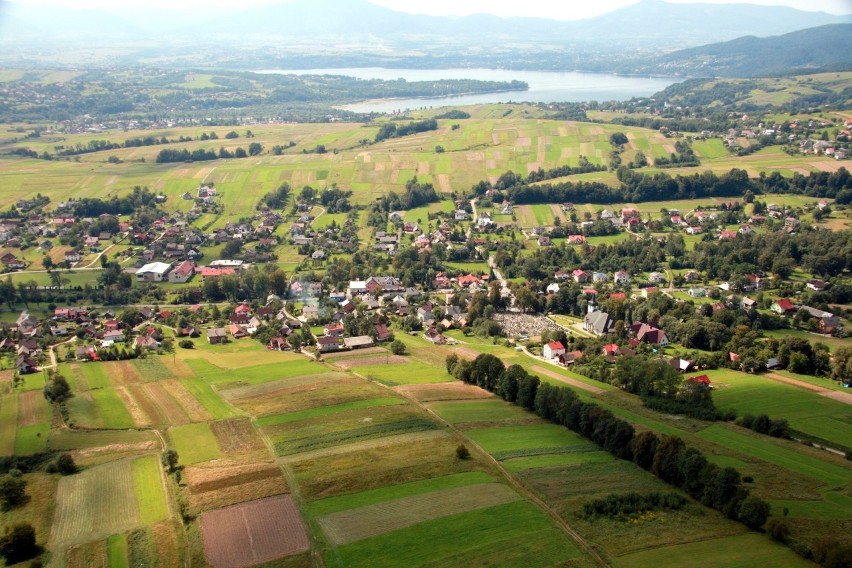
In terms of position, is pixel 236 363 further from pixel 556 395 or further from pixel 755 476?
pixel 755 476

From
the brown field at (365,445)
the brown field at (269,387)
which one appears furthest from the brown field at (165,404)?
the brown field at (365,445)

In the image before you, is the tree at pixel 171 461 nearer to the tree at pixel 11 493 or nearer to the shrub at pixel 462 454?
the tree at pixel 11 493

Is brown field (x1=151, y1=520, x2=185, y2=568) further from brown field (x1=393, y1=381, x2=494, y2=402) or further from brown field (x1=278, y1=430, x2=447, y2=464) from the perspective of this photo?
brown field (x1=393, y1=381, x2=494, y2=402)

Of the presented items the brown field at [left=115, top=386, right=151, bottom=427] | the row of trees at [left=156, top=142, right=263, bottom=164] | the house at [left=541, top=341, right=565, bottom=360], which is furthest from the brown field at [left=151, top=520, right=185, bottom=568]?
the row of trees at [left=156, top=142, right=263, bottom=164]

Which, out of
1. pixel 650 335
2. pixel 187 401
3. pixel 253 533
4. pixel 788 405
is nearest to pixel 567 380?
pixel 650 335

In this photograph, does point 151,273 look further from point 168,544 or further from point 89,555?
point 168,544
